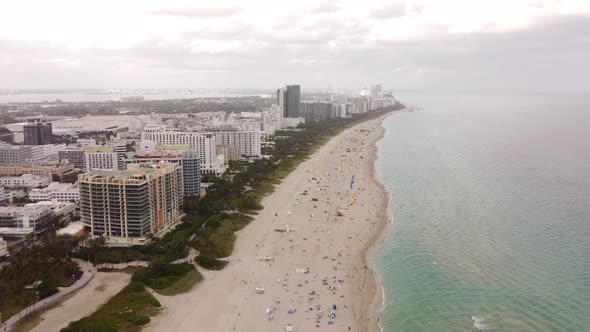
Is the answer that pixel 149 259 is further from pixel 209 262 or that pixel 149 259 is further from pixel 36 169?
pixel 36 169

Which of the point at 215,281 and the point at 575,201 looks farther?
the point at 575,201

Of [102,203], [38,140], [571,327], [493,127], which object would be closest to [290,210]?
[102,203]

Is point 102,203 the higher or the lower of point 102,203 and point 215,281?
the higher

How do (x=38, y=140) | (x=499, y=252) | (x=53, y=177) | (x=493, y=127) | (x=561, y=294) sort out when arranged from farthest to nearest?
1. (x=493, y=127)
2. (x=38, y=140)
3. (x=53, y=177)
4. (x=499, y=252)
5. (x=561, y=294)

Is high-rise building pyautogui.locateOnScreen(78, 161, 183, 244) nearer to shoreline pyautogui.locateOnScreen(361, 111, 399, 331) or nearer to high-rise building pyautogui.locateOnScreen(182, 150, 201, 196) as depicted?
high-rise building pyautogui.locateOnScreen(182, 150, 201, 196)

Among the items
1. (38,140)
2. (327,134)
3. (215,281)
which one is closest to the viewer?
(215,281)

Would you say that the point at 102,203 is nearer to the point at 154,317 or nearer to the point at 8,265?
the point at 8,265

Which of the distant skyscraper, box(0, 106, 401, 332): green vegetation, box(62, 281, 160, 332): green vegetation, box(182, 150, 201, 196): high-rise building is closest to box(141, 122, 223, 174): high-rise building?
box(0, 106, 401, 332): green vegetation
